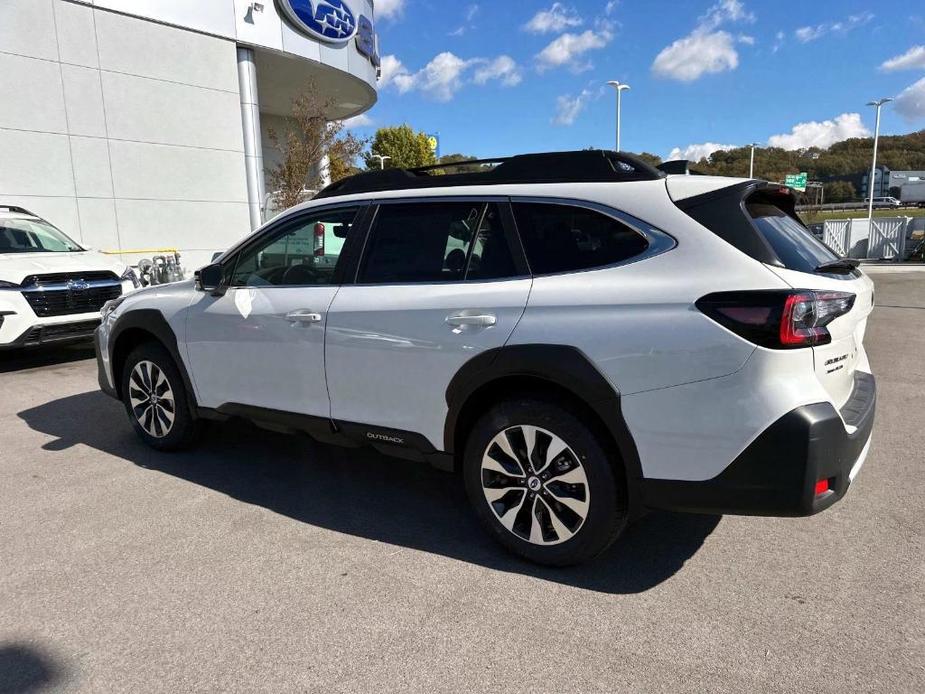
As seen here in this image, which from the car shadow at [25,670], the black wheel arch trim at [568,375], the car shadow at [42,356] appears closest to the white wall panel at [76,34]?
the car shadow at [42,356]

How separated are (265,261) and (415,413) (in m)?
1.50

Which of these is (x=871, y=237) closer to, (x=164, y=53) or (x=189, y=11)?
(x=189, y=11)

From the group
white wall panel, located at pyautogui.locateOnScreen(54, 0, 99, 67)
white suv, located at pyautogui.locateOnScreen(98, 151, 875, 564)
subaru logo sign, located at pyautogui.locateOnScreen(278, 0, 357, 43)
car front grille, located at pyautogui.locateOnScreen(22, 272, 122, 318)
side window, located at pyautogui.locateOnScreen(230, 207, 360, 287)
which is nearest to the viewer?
white suv, located at pyautogui.locateOnScreen(98, 151, 875, 564)

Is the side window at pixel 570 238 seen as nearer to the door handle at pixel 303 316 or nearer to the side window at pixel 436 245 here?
the side window at pixel 436 245

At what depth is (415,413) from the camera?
318cm

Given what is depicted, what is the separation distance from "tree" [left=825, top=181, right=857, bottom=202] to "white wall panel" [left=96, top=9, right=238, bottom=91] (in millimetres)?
100966

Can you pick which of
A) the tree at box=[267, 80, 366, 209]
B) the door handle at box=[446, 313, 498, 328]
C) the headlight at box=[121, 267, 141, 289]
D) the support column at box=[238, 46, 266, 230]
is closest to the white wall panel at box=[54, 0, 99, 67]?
the support column at box=[238, 46, 266, 230]

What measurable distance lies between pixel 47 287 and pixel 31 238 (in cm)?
179

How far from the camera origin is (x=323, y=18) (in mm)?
18688

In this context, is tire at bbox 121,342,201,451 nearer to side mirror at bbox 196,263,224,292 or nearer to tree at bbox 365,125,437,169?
side mirror at bbox 196,263,224,292

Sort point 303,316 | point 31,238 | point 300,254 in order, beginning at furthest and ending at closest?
point 31,238, point 300,254, point 303,316

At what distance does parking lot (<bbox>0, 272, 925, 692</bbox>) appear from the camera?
2.29 m

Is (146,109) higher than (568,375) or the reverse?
higher

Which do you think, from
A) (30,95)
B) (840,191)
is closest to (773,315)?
(30,95)
